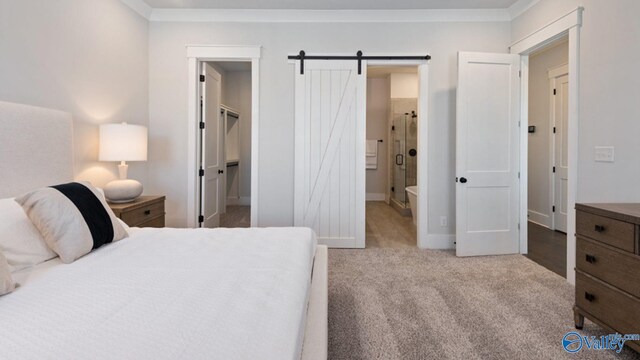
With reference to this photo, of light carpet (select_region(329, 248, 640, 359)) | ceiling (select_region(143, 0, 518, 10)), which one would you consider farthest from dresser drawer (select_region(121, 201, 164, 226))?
ceiling (select_region(143, 0, 518, 10))

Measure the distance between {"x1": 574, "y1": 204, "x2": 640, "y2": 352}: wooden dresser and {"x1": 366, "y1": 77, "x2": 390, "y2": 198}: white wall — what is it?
5152mm

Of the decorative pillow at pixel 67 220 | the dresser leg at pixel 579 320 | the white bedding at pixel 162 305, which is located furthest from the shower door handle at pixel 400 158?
the decorative pillow at pixel 67 220

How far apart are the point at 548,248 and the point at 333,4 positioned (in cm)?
382

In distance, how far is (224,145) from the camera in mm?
5434

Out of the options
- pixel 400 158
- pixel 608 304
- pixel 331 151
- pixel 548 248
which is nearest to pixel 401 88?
pixel 400 158

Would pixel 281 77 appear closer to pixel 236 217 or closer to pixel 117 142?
pixel 117 142

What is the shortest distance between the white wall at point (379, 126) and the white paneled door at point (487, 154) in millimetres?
3594

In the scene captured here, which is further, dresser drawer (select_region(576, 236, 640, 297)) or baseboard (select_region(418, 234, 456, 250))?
baseboard (select_region(418, 234, 456, 250))

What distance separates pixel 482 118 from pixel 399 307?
2.32 metres

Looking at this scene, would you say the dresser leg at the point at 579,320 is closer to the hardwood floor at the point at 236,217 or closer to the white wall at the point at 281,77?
the white wall at the point at 281,77

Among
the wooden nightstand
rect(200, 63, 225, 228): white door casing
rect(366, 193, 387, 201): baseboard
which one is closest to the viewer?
the wooden nightstand

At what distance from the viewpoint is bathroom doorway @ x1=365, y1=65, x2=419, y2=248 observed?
5.06 m

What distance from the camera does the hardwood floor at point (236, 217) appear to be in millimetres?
4883

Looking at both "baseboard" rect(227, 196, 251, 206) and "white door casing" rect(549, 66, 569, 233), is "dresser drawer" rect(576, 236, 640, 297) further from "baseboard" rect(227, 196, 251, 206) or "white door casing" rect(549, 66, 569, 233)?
"baseboard" rect(227, 196, 251, 206)
